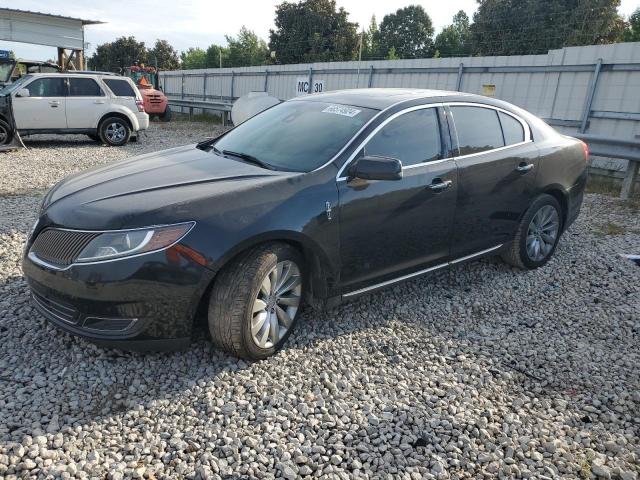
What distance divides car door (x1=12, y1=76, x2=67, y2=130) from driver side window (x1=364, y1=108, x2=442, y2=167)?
10.8m

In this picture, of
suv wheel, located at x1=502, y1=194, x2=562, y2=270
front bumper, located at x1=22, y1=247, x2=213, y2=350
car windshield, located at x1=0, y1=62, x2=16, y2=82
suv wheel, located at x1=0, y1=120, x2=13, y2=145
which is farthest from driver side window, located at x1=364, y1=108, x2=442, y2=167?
car windshield, located at x1=0, y1=62, x2=16, y2=82

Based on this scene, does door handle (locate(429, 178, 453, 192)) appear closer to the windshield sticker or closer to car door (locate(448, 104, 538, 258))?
car door (locate(448, 104, 538, 258))

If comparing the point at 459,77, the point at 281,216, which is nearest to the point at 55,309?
the point at 281,216

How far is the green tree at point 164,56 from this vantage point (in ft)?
236

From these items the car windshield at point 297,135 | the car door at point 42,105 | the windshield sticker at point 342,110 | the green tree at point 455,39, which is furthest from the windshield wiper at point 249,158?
the green tree at point 455,39

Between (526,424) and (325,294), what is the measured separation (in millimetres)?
1438

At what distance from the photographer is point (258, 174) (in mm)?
3336

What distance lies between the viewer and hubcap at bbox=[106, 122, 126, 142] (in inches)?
492

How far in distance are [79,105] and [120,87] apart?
1.11m

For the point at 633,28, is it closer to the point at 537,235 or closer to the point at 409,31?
the point at 409,31

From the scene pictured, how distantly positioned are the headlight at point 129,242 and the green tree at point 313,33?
45.2 meters

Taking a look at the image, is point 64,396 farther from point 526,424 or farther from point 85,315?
point 526,424

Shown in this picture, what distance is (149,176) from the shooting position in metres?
3.35

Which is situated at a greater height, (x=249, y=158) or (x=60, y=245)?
(x=249, y=158)
